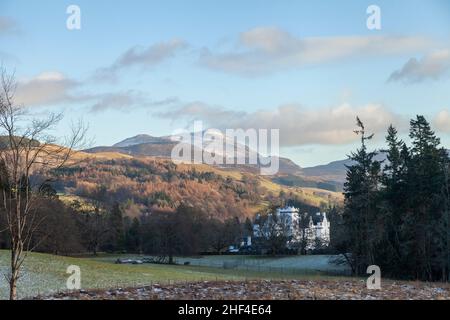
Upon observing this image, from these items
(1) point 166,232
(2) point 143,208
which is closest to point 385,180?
(1) point 166,232

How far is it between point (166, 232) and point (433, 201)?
50278mm

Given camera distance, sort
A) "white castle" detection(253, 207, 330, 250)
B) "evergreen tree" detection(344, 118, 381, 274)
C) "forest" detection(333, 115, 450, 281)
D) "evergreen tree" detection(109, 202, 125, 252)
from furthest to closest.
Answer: "evergreen tree" detection(109, 202, 125, 252)
"white castle" detection(253, 207, 330, 250)
"evergreen tree" detection(344, 118, 381, 274)
"forest" detection(333, 115, 450, 281)

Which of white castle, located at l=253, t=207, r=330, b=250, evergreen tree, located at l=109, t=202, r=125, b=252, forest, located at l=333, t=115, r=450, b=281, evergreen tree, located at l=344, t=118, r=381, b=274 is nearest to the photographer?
forest, located at l=333, t=115, r=450, b=281

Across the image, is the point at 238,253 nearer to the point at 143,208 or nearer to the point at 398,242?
the point at 398,242

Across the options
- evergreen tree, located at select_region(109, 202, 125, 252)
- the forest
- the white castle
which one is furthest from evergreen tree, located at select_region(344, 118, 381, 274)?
evergreen tree, located at select_region(109, 202, 125, 252)

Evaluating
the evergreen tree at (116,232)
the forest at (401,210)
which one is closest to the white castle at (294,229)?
the evergreen tree at (116,232)

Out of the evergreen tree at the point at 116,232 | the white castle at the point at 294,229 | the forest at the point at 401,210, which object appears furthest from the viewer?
the evergreen tree at the point at 116,232

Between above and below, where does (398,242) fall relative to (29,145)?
below

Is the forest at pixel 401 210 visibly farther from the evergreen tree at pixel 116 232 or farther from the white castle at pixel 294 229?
the evergreen tree at pixel 116 232

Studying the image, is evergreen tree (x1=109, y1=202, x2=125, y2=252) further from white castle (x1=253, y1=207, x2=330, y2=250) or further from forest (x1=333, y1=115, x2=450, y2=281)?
forest (x1=333, y1=115, x2=450, y2=281)

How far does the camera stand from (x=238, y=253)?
11162 centimetres

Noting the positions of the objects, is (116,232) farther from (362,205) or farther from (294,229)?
(362,205)

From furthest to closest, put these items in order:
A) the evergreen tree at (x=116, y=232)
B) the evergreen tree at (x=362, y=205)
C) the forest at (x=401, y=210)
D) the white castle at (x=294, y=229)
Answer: the evergreen tree at (x=116, y=232)
the white castle at (x=294, y=229)
the evergreen tree at (x=362, y=205)
the forest at (x=401, y=210)
